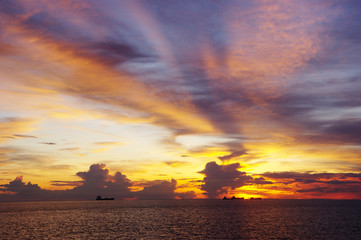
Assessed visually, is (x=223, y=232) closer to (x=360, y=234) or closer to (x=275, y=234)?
(x=275, y=234)

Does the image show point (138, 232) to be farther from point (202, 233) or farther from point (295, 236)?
point (295, 236)

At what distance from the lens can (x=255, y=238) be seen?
300 feet

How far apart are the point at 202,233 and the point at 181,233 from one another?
640 centimetres

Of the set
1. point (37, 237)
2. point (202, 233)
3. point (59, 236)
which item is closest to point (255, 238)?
point (202, 233)

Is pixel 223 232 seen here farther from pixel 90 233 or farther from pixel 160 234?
pixel 90 233

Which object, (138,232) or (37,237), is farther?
(138,232)

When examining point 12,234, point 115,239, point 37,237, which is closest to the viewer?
point 115,239

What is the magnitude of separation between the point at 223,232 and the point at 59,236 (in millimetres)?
49232

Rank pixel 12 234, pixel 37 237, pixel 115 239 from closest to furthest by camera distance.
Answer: pixel 115 239
pixel 37 237
pixel 12 234

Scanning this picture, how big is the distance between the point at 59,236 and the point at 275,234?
63.6 meters

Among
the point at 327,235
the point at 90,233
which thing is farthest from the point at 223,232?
the point at 90,233

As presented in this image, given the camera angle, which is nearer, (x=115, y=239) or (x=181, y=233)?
(x=115, y=239)

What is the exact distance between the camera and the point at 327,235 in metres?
97.3

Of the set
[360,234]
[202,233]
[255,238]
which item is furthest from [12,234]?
[360,234]
